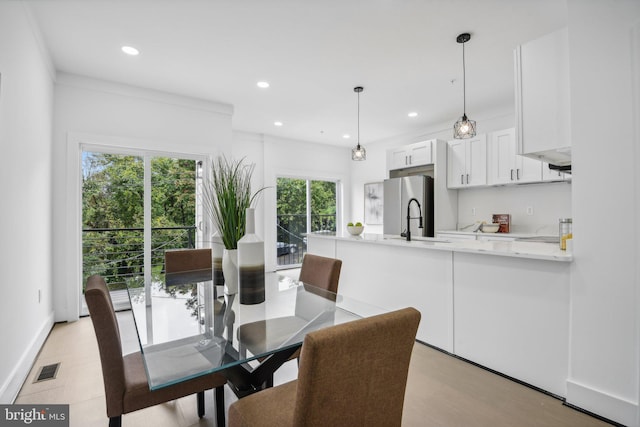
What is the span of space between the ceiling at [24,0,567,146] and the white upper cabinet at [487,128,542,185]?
512mm

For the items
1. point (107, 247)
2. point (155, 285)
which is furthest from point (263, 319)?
point (107, 247)

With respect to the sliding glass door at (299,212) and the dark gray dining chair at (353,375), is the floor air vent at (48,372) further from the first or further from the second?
the sliding glass door at (299,212)

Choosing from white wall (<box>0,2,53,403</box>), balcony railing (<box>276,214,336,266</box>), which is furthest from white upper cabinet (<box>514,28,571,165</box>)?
balcony railing (<box>276,214,336,266</box>)

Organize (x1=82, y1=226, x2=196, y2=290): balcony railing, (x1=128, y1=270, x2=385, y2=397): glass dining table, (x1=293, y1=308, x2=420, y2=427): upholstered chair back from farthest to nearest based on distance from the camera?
(x1=82, y1=226, x2=196, y2=290): balcony railing
(x1=128, y1=270, x2=385, y2=397): glass dining table
(x1=293, y1=308, x2=420, y2=427): upholstered chair back

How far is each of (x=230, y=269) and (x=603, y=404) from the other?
229 cm

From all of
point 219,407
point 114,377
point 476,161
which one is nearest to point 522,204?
point 476,161

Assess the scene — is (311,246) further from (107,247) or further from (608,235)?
(608,235)

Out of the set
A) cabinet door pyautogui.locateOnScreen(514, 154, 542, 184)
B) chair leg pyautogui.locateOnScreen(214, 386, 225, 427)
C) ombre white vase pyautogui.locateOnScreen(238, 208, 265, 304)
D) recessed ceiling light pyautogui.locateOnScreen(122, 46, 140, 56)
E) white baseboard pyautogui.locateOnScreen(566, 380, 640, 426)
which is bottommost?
white baseboard pyautogui.locateOnScreen(566, 380, 640, 426)

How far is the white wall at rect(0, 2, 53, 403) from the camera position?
1.96 metres

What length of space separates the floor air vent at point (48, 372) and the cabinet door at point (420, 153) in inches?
199

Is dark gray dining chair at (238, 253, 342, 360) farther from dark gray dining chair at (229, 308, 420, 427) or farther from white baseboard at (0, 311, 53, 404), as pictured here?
white baseboard at (0, 311, 53, 404)

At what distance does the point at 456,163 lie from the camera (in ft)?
16.2

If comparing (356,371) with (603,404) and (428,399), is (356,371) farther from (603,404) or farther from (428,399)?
(603,404)

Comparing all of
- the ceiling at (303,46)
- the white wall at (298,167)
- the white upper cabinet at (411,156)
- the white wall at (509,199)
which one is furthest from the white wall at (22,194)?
the white wall at (509,199)
